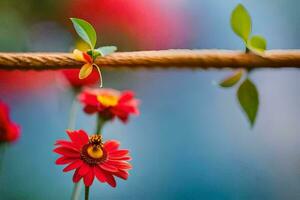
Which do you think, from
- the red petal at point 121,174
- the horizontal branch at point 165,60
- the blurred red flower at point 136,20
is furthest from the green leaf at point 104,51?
the blurred red flower at point 136,20

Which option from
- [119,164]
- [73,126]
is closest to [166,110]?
[73,126]

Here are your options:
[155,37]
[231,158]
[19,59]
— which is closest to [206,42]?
[155,37]

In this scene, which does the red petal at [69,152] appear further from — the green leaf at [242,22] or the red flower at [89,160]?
the green leaf at [242,22]

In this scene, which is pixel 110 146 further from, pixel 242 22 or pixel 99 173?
pixel 242 22

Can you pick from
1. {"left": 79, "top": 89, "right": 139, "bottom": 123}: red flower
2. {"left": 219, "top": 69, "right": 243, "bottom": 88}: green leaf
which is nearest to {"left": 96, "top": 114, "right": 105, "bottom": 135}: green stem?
{"left": 79, "top": 89, "right": 139, "bottom": 123}: red flower

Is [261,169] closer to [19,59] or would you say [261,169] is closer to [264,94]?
[264,94]

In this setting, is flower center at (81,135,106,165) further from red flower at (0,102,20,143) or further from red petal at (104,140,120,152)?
red flower at (0,102,20,143)
